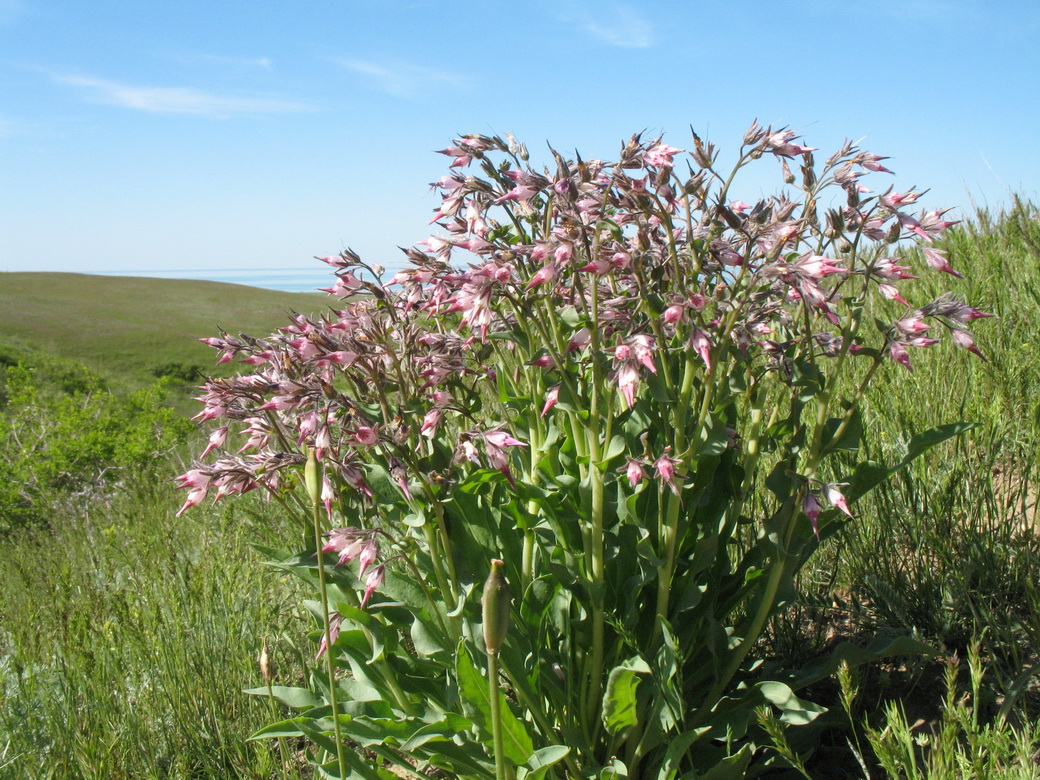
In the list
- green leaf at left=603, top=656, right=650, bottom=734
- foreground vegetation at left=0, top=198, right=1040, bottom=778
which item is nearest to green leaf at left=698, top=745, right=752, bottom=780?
green leaf at left=603, top=656, right=650, bottom=734

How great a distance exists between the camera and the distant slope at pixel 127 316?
26.2 metres

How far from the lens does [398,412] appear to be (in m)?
1.89

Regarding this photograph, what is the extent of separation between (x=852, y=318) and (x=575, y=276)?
0.62m

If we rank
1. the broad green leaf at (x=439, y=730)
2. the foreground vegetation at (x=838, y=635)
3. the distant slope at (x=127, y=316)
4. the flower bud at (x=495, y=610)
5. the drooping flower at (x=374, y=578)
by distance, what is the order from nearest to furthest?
the flower bud at (x=495, y=610), the drooping flower at (x=374, y=578), the broad green leaf at (x=439, y=730), the foreground vegetation at (x=838, y=635), the distant slope at (x=127, y=316)

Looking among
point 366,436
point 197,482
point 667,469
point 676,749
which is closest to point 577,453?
point 667,469

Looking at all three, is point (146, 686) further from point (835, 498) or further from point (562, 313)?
point (835, 498)

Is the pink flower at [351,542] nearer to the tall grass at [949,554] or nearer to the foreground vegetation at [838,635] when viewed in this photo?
the foreground vegetation at [838,635]

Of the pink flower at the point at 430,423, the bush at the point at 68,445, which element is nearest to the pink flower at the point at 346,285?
the pink flower at the point at 430,423

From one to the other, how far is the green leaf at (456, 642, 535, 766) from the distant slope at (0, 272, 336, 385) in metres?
18.9

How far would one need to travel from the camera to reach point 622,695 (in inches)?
71.8

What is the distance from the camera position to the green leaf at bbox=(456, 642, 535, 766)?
1.76 meters

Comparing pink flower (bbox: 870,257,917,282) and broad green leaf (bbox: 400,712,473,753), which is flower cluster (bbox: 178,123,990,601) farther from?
broad green leaf (bbox: 400,712,473,753)

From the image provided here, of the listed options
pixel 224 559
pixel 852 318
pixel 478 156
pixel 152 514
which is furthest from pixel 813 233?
pixel 152 514

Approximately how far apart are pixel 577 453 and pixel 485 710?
64cm
